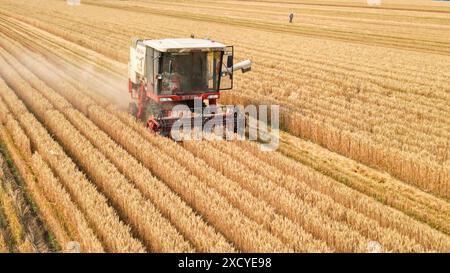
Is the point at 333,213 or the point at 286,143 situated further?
the point at 286,143

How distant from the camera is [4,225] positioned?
25.2 feet

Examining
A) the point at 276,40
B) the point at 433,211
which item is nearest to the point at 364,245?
the point at 433,211

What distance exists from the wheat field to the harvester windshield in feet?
4.64

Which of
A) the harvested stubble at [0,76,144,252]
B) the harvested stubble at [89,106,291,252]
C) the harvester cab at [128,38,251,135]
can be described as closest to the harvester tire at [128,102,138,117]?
the harvester cab at [128,38,251,135]

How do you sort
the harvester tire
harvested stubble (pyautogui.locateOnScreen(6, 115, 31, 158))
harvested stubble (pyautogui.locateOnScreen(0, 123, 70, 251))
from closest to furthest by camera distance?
harvested stubble (pyautogui.locateOnScreen(0, 123, 70, 251)), harvested stubble (pyautogui.locateOnScreen(6, 115, 31, 158)), the harvester tire

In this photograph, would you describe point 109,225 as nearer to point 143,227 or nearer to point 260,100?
point 143,227

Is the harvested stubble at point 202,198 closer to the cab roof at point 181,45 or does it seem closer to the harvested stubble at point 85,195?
the harvested stubble at point 85,195

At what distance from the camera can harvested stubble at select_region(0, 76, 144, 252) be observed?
22.5 ft

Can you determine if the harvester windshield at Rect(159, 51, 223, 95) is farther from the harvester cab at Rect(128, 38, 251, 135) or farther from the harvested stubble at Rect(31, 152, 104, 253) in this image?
the harvested stubble at Rect(31, 152, 104, 253)

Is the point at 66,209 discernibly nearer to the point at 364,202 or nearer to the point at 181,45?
the point at 364,202

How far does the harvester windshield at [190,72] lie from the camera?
12119 mm

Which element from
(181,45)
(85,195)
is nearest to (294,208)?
(85,195)

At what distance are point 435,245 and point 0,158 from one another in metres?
8.63

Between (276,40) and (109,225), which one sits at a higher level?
(276,40)
